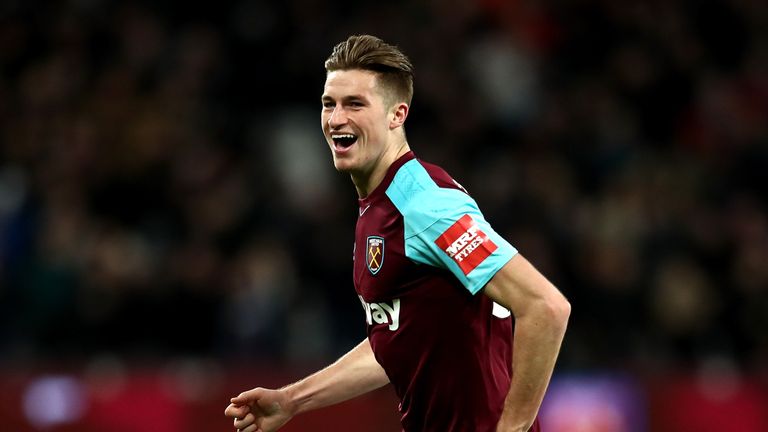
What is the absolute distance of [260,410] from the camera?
4848mm

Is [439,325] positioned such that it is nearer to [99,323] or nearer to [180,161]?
[99,323]

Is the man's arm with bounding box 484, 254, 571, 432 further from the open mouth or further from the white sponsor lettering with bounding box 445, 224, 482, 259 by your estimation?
the open mouth

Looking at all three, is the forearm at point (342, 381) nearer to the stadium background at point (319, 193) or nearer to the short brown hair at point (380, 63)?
the short brown hair at point (380, 63)

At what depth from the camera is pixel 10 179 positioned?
35.0 feet

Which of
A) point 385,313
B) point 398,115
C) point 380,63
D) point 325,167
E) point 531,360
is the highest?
point 325,167

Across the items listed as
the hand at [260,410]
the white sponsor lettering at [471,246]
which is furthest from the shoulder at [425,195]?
the hand at [260,410]

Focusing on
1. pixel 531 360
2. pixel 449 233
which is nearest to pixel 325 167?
pixel 449 233

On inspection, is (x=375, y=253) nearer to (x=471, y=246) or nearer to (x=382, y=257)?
(x=382, y=257)

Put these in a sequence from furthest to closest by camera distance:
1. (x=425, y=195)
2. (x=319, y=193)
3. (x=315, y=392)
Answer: (x=319, y=193) → (x=315, y=392) → (x=425, y=195)

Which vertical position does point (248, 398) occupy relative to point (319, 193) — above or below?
below

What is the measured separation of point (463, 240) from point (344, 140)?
2.37 ft

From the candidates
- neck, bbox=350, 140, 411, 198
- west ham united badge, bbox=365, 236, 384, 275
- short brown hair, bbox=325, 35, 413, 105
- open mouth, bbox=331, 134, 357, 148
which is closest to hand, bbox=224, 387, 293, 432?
west ham united badge, bbox=365, 236, 384, 275

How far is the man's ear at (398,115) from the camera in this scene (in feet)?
15.4

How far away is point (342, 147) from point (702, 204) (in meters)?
7.42
